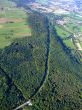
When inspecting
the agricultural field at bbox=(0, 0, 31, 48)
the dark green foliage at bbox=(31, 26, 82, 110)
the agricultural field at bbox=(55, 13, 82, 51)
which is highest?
the agricultural field at bbox=(0, 0, 31, 48)

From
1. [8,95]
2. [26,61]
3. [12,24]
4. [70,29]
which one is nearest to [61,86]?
[8,95]

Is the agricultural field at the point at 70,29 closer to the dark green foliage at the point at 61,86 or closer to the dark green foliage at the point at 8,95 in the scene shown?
the dark green foliage at the point at 61,86

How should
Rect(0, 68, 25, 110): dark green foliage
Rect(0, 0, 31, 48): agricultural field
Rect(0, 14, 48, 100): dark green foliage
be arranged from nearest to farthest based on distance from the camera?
1. Rect(0, 68, 25, 110): dark green foliage
2. Rect(0, 14, 48, 100): dark green foliage
3. Rect(0, 0, 31, 48): agricultural field

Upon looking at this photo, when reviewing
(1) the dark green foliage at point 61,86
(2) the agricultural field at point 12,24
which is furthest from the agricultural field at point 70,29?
(2) the agricultural field at point 12,24

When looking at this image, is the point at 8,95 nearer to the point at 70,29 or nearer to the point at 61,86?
the point at 61,86

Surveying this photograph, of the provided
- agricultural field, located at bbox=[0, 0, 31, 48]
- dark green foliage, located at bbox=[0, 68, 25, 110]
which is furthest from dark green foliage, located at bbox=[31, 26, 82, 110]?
agricultural field, located at bbox=[0, 0, 31, 48]

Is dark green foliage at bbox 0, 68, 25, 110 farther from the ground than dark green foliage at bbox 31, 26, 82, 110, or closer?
farther from the ground

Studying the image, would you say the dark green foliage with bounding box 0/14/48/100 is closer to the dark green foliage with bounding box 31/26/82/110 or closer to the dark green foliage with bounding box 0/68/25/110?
the dark green foliage with bounding box 0/68/25/110

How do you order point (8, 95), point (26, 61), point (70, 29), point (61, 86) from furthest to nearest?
→ 1. point (70, 29)
2. point (26, 61)
3. point (61, 86)
4. point (8, 95)

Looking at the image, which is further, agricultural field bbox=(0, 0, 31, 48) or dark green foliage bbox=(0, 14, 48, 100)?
agricultural field bbox=(0, 0, 31, 48)
